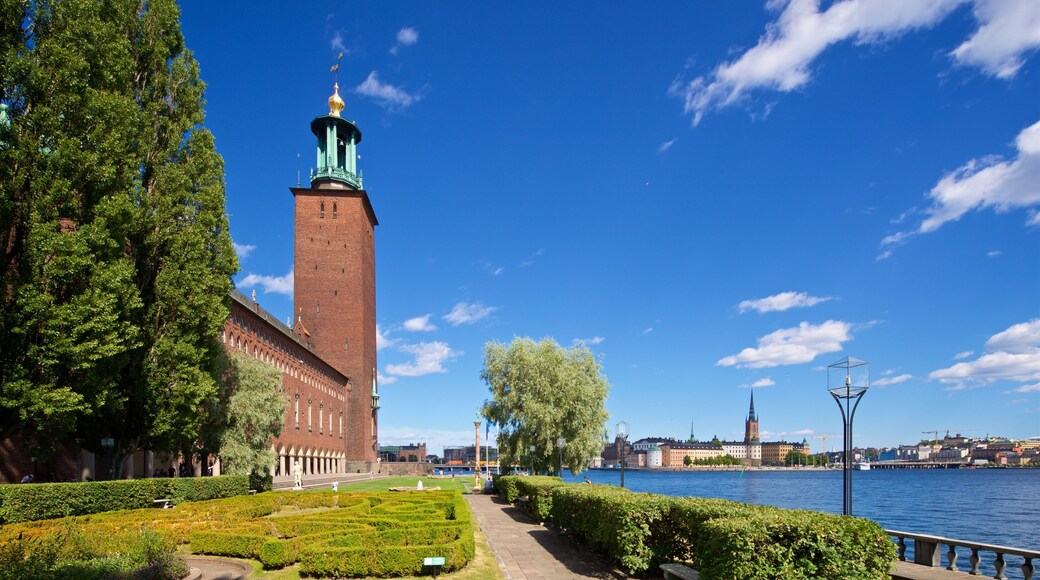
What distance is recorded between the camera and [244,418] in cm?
3441

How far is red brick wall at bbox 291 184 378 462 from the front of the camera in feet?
271

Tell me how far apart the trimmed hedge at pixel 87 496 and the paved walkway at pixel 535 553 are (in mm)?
12609

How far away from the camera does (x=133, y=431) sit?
26.5m

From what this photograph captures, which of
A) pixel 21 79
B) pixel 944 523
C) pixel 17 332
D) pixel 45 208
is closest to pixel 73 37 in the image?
pixel 21 79

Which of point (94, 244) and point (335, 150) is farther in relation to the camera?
point (335, 150)

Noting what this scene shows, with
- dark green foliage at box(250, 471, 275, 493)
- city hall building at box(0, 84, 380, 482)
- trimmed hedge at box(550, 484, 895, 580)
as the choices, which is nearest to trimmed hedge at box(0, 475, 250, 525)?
dark green foliage at box(250, 471, 275, 493)

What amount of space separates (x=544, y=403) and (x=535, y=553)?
21.4 metres

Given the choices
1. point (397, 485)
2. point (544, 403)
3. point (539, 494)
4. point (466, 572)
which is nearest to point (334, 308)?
point (397, 485)

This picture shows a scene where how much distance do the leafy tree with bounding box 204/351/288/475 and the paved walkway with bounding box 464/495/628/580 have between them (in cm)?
1568

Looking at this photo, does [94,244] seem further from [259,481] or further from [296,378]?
[296,378]

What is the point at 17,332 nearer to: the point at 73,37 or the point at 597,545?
the point at 73,37

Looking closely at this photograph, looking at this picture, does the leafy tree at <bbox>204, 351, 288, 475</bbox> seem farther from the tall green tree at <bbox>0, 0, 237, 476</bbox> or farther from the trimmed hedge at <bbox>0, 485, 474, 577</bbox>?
the trimmed hedge at <bbox>0, 485, 474, 577</bbox>

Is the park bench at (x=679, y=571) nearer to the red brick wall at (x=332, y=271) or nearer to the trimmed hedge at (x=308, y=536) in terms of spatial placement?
the trimmed hedge at (x=308, y=536)

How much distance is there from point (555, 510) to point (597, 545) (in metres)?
4.55
